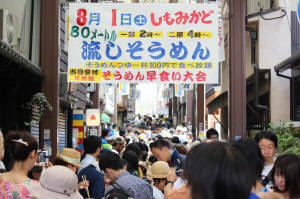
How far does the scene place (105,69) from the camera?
10055mm

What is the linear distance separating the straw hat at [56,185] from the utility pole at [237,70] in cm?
752

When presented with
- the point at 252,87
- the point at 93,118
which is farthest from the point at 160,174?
the point at 252,87

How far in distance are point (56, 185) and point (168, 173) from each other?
2649 millimetres

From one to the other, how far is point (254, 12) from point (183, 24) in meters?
7.39

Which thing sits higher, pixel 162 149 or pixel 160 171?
pixel 162 149

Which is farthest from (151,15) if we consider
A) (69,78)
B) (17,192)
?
(17,192)

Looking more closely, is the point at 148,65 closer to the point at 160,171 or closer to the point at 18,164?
the point at 160,171

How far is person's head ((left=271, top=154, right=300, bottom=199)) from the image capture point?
4.08 meters

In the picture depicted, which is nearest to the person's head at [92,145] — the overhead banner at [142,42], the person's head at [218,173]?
the overhead banner at [142,42]

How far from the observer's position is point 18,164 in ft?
14.4

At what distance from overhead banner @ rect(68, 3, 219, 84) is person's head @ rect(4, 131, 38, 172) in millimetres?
5448

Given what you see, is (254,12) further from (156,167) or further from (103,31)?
(156,167)

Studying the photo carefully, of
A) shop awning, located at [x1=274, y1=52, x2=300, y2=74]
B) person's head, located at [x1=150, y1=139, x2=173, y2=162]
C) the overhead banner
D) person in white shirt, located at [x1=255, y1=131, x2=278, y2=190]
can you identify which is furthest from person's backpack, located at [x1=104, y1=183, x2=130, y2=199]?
shop awning, located at [x1=274, y1=52, x2=300, y2=74]

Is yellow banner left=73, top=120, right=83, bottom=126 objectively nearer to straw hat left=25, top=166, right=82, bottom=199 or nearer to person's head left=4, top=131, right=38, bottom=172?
person's head left=4, top=131, right=38, bottom=172
